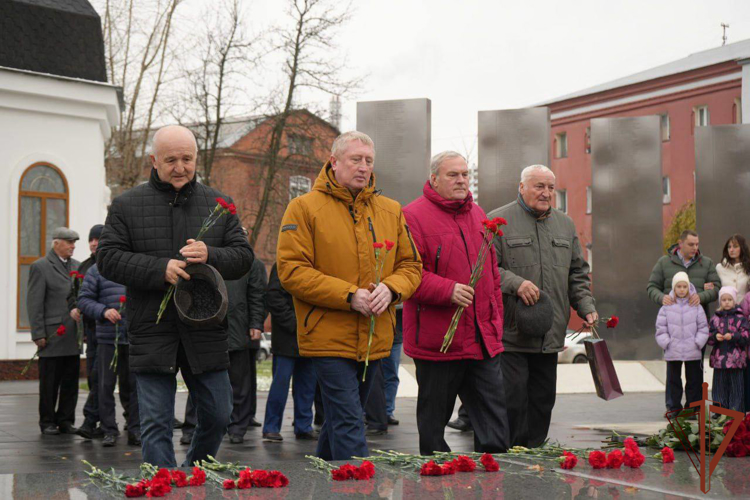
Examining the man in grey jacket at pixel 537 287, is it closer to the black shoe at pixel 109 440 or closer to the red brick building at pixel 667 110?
the black shoe at pixel 109 440

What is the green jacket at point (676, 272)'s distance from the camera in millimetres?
12000

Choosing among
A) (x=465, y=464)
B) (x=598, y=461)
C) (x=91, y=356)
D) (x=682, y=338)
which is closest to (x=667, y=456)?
(x=598, y=461)

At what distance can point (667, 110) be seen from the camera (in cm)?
4250

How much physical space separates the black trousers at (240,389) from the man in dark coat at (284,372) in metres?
0.21

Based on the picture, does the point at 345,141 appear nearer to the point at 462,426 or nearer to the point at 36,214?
the point at 462,426

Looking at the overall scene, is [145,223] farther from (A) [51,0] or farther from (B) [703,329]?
(A) [51,0]

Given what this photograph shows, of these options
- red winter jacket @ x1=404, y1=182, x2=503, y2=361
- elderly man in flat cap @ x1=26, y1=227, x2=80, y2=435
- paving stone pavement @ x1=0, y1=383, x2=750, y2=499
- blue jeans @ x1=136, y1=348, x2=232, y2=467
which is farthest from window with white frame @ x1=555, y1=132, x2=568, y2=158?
blue jeans @ x1=136, y1=348, x2=232, y2=467

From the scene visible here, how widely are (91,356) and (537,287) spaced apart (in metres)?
5.38

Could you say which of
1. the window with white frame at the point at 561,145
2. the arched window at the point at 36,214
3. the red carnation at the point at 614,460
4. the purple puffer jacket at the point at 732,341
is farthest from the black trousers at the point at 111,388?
the window with white frame at the point at 561,145

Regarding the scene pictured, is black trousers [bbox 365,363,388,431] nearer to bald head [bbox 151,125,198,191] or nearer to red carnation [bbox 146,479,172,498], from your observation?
bald head [bbox 151,125,198,191]

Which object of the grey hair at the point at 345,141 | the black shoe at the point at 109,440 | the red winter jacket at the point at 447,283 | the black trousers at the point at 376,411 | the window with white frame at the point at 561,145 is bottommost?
the black shoe at the point at 109,440

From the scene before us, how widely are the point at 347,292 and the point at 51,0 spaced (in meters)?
16.4

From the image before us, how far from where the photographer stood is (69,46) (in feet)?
63.5

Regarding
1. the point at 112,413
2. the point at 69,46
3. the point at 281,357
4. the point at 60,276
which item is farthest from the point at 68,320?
the point at 69,46
